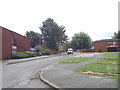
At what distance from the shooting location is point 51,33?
67.2 meters

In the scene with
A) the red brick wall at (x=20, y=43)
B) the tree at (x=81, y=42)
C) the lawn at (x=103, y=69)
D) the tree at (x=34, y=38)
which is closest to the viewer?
the lawn at (x=103, y=69)

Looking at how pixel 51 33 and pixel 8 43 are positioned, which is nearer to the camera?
pixel 8 43

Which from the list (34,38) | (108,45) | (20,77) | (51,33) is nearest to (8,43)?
(20,77)

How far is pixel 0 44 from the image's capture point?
3116 centimetres

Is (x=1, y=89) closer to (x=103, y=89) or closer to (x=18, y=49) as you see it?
(x=103, y=89)

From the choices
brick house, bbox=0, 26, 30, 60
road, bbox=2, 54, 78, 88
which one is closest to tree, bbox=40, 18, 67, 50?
brick house, bbox=0, 26, 30, 60

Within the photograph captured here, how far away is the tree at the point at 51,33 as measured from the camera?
6712 cm

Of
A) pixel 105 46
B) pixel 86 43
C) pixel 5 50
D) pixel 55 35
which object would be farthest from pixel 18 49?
pixel 86 43

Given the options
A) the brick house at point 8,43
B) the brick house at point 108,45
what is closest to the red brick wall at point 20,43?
the brick house at point 8,43

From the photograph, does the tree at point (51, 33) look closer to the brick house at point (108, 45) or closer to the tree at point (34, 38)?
the tree at point (34, 38)

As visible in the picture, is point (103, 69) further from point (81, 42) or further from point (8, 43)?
point (81, 42)

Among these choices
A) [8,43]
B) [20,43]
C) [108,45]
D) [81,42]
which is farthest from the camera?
[81,42]

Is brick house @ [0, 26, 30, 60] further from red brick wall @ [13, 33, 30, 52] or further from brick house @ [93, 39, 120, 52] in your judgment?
brick house @ [93, 39, 120, 52]

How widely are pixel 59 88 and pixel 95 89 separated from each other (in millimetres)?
1592
